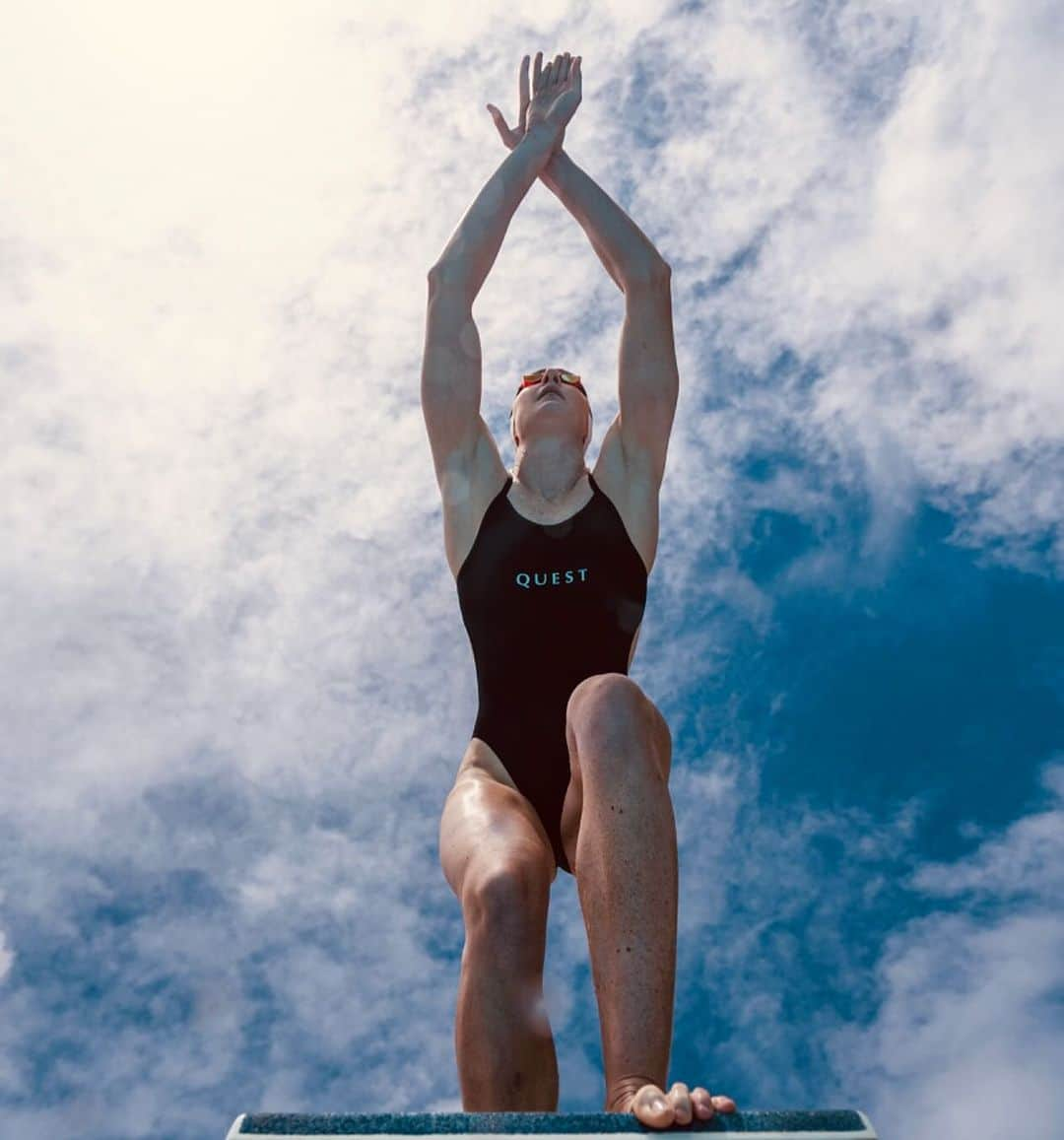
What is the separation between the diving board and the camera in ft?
7.43

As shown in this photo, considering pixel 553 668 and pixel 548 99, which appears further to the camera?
pixel 548 99

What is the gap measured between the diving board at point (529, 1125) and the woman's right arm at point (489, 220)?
407 centimetres

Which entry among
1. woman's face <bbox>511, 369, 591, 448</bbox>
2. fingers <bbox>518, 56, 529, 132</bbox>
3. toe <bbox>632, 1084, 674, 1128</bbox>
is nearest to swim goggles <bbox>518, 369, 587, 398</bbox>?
woman's face <bbox>511, 369, 591, 448</bbox>

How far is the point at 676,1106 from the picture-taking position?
91.9 inches

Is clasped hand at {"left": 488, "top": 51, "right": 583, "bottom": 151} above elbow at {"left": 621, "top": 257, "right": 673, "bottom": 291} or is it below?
above

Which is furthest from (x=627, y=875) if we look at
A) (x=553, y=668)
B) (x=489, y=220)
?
(x=489, y=220)

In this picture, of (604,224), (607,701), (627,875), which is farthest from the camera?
(604,224)

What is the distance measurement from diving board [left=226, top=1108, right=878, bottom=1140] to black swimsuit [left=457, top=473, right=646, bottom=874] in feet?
6.72

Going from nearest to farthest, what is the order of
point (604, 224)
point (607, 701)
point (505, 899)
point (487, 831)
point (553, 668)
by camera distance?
point (505, 899) → point (607, 701) → point (487, 831) → point (553, 668) → point (604, 224)

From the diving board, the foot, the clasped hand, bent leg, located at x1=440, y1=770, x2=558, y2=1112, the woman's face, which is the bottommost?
the diving board

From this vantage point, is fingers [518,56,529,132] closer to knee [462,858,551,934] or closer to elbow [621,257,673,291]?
elbow [621,257,673,291]

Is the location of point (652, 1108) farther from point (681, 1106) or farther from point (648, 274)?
point (648, 274)

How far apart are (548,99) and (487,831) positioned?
4.72m

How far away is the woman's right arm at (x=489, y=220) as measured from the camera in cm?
566
